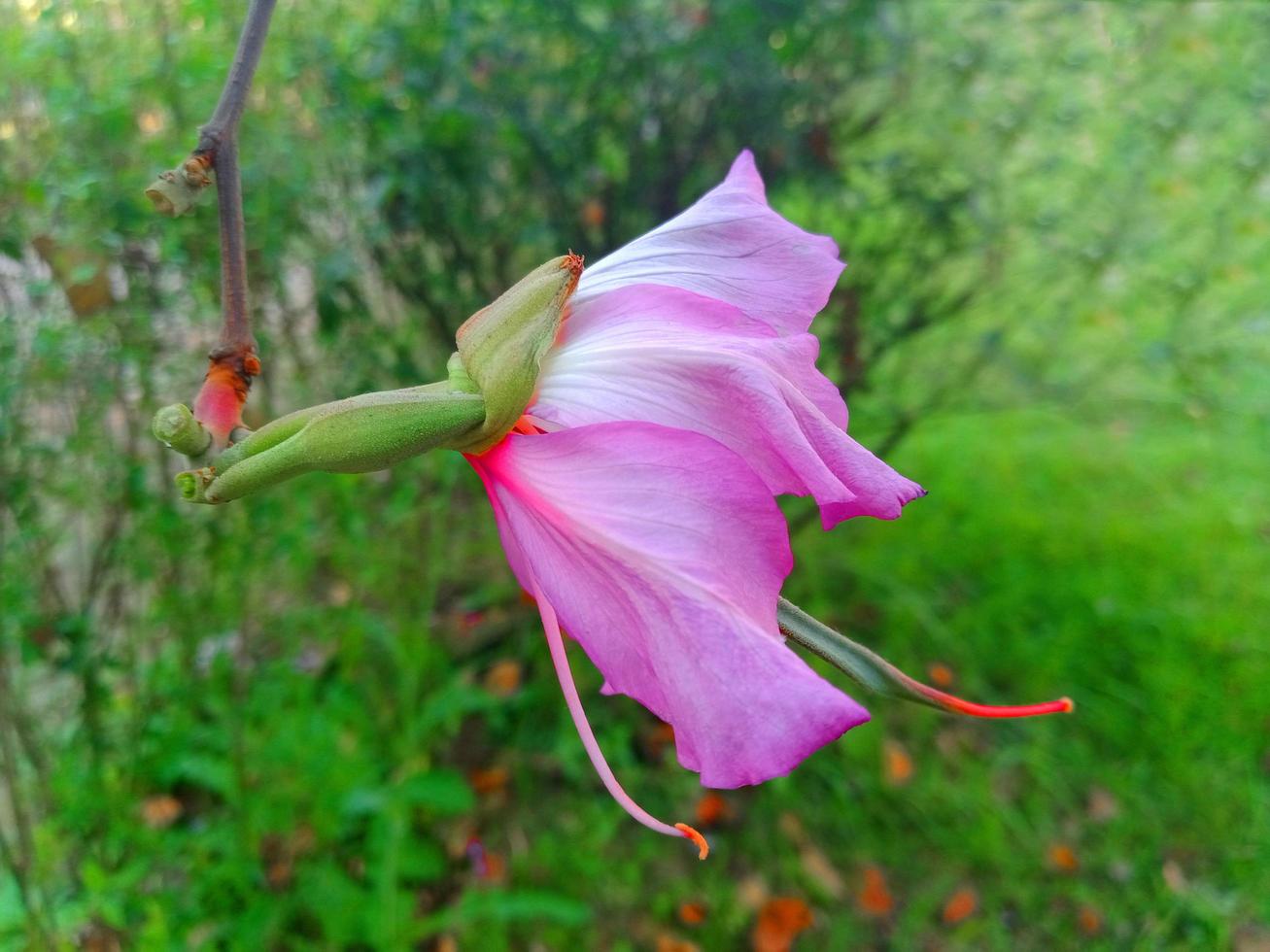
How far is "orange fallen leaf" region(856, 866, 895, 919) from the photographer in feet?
4.77

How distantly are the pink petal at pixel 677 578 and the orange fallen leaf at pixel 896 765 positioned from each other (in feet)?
4.69

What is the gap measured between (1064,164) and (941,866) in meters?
1.22

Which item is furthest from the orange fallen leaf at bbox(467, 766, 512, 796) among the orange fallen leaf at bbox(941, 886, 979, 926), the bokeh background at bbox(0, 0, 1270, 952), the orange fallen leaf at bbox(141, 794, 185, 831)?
the orange fallen leaf at bbox(941, 886, 979, 926)

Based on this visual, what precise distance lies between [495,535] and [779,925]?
2.55 ft

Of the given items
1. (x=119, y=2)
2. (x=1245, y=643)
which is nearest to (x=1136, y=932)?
(x=1245, y=643)

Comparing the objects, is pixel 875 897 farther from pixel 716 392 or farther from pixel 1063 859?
pixel 716 392

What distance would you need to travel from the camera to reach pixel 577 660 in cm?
151

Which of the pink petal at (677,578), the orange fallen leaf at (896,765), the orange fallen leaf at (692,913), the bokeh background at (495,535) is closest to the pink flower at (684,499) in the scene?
the pink petal at (677,578)

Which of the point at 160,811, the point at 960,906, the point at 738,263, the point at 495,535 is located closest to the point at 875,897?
the point at 960,906

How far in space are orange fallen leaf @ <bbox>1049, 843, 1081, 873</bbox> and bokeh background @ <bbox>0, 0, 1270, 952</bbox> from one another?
0.02m

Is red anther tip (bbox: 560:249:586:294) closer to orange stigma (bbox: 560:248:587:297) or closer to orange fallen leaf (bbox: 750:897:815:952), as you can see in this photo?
orange stigma (bbox: 560:248:587:297)

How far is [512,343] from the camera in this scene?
331 millimetres

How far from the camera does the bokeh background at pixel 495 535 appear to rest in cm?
106

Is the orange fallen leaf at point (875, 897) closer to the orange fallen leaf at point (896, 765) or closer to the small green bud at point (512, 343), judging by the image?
the orange fallen leaf at point (896, 765)
